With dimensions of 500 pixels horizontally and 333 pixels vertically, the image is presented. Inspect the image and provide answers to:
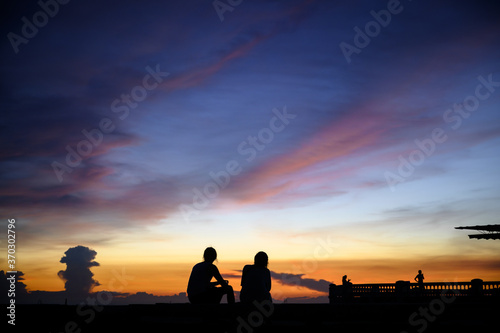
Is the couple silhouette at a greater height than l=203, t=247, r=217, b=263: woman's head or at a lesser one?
lesser

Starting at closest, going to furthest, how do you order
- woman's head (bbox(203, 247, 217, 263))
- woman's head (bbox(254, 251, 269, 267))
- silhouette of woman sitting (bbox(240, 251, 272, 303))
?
1. silhouette of woman sitting (bbox(240, 251, 272, 303))
2. woman's head (bbox(254, 251, 269, 267))
3. woman's head (bbox(203, 247, 217, 263))

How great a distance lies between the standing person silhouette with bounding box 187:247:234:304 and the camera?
1010 centimetres

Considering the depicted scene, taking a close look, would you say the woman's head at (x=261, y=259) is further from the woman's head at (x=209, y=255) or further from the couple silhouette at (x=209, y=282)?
the woman's head at (x=209, y=255)

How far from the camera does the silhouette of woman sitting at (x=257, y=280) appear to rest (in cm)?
920

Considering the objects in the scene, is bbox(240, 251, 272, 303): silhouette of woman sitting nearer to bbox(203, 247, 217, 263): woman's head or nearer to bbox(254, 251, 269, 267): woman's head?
bbox(254, 251, 269, 267): woman's head

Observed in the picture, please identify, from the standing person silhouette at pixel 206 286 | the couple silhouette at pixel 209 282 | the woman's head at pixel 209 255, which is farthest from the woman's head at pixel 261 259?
the woman's head at pixel 209 255

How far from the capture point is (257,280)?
9.28 meters

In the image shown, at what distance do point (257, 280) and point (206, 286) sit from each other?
1450 mm

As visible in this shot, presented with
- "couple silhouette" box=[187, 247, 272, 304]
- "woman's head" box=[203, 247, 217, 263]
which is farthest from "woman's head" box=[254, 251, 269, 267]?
"woman's head" box=[203, 247, 217, 263]

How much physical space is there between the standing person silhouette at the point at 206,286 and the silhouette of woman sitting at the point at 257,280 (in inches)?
28.3

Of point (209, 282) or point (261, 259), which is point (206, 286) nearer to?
point (209, 282)

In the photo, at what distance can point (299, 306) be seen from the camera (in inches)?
276

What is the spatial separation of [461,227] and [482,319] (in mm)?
37609

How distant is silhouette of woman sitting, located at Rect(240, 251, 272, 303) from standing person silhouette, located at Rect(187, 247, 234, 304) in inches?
28.3
